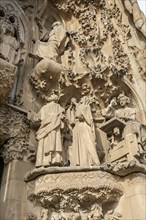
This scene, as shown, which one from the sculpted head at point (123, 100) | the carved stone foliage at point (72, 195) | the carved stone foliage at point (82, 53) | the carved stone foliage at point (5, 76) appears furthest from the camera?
the sculpted head at point (123, 100)

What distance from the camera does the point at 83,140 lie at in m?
4.61

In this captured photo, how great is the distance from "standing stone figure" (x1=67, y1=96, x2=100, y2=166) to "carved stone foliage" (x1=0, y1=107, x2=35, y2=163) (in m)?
0.71

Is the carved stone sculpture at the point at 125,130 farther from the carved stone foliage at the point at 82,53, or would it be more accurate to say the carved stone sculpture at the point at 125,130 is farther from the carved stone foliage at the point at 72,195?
the carved stone foliage at the point at 72,195

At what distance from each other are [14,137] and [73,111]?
4.29 feet

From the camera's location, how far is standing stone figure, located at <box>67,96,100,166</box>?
171 inches

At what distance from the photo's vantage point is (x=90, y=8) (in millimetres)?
7309

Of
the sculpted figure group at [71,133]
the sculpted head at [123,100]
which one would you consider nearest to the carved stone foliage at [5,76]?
the sculpted figure group at [71,133]

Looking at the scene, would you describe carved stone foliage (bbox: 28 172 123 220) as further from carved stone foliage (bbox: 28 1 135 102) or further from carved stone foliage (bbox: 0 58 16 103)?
carved stone foliage (bbox: 28 1 135 102)

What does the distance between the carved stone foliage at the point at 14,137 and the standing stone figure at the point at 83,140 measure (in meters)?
0.71

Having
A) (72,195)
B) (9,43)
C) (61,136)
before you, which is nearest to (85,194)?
(72,195)

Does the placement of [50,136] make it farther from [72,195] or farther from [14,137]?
[72,195]

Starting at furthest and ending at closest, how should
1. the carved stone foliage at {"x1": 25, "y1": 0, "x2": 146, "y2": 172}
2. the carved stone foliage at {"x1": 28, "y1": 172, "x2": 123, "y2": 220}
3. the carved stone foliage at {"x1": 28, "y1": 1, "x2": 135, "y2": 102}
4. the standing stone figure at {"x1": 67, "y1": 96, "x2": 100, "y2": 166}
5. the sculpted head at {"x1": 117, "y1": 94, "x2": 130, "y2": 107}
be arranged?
→ the sculpted head at {"x1": 117, "y1": 94, "x2": 130, "y2": 107}
the carved stone foliage at {"x1": 28, "y1": 1, "x2": 135, "y2": 102}
the carved stone foliage at {"x1": 25, "y1": 0, "x2": 146, "y2": 172}
the standing stone figure at {"x1": 67, "y1": 96, "x2": 100, "y2": 166}
the carved stone foliage at {"x1": 28, "y1": 172, "x2": 123, "y2": 220}

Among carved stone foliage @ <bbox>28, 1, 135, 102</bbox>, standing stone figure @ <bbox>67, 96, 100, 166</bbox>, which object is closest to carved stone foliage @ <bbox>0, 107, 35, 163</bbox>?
standing stone figure @ <bbox>67, 96, 100, 166</bbox>

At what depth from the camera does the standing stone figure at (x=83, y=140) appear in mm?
4336
